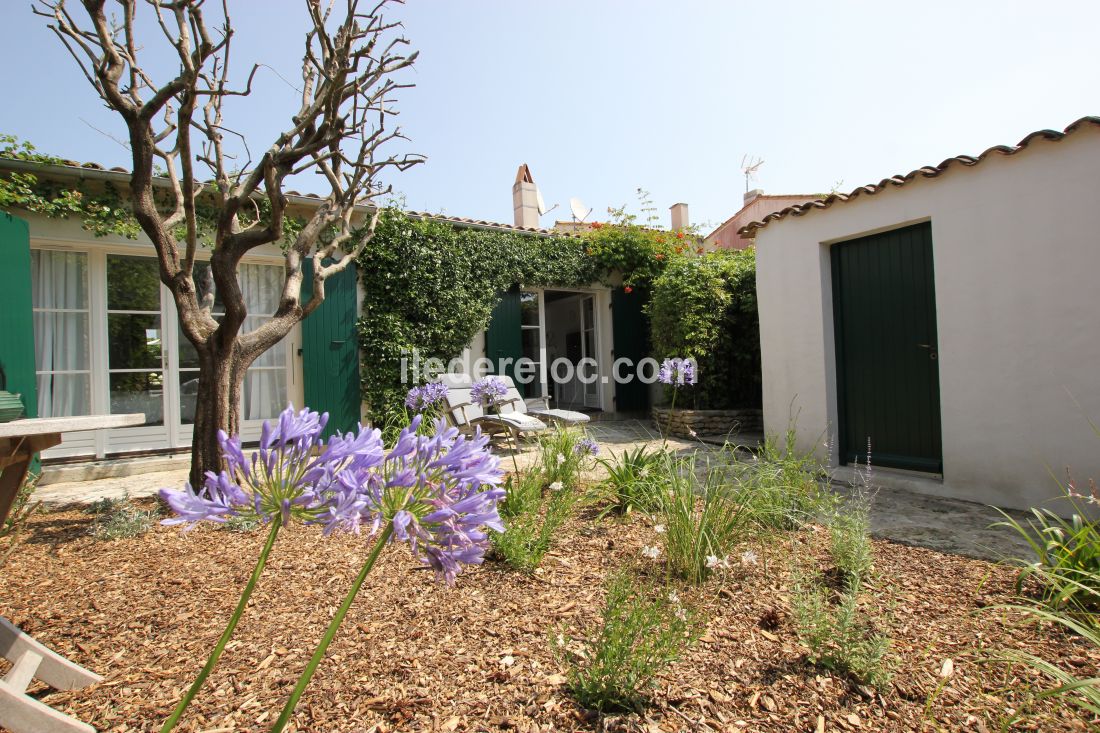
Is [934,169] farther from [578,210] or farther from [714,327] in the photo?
[578,210]

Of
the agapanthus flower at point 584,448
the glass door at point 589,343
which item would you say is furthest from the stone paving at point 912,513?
the glass door at point 589,343

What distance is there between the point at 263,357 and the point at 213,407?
2.69m

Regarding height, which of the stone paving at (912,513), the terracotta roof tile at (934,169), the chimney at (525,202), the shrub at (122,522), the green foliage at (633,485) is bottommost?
the stone paving at (912,513)

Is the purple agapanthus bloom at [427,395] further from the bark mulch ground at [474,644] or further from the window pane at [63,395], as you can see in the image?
the window pane at [63,395]

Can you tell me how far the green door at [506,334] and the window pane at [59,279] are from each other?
4.40m

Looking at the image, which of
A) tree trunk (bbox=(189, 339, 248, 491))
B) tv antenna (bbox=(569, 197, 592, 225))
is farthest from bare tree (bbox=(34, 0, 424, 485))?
tv antenna (bbox=(569, 197, 592, 225))

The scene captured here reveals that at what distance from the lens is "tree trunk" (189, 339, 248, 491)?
3.40m

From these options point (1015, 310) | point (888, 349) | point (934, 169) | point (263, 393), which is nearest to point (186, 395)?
point (263, 393)

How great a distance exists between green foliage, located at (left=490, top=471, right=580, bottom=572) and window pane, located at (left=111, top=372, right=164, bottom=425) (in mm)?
4445

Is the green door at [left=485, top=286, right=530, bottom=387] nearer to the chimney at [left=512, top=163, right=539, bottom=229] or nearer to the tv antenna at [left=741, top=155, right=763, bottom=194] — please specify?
the chimney at [left=512, top=163, right=539, bottom=229]

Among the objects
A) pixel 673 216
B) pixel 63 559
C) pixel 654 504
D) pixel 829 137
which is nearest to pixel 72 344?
pixel 63 559

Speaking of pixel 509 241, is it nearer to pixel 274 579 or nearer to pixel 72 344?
pixel 72 344

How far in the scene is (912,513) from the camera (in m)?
3.48

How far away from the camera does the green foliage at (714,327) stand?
699cm
